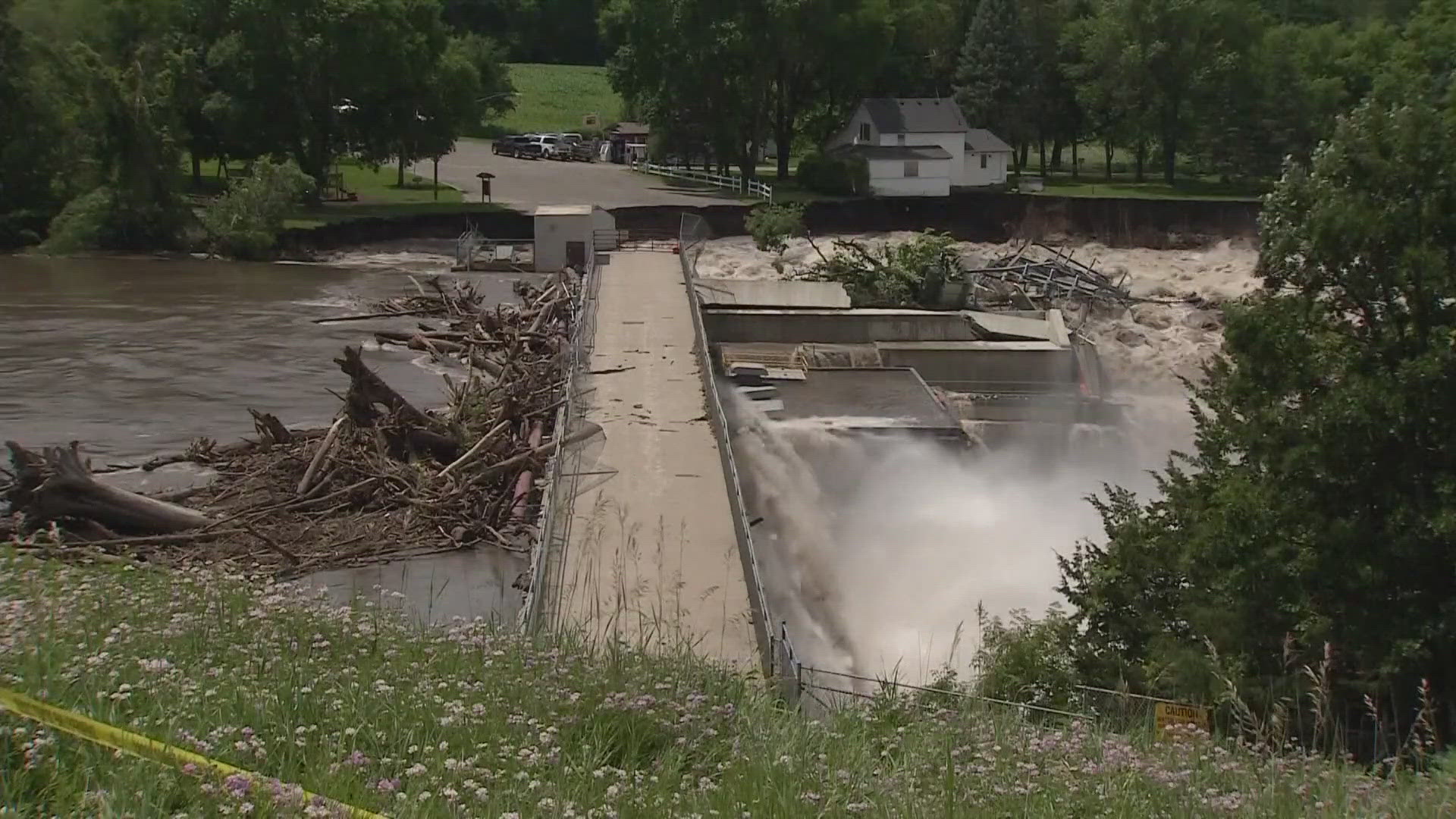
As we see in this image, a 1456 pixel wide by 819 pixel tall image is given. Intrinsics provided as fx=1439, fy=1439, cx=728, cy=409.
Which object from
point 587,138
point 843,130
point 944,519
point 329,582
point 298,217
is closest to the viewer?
point 329,582

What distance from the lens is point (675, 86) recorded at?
231 ft

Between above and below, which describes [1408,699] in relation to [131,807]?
below

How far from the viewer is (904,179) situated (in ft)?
227

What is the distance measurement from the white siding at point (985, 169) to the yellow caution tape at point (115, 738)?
70.0 m

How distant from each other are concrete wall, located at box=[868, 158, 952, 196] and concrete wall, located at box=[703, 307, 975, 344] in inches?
1339

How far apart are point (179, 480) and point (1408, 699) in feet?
53.8

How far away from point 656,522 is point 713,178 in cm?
5749

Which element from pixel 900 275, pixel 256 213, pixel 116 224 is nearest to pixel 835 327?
pixel 900 275

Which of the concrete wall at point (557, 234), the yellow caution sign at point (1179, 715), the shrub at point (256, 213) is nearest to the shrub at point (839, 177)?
the concrete wall at point (557, 234)

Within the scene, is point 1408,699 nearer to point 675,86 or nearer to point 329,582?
point 329,582

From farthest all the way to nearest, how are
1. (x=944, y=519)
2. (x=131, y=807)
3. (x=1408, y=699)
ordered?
(x=944, y=519), (x=1408, y=699), (x=131, y=807)

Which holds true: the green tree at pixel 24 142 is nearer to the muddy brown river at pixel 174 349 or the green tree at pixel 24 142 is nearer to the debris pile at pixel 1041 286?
the muddy brown river at pixel 174 349

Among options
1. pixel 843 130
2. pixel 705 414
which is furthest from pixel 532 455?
pixel 843 130

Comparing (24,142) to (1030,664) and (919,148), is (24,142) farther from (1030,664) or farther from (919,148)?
(1030,664)
